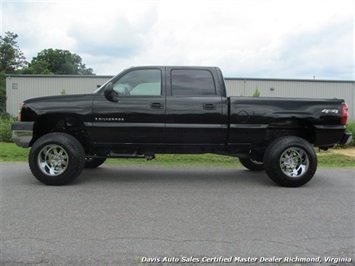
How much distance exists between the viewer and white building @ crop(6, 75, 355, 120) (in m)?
29.3

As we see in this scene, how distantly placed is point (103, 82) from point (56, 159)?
946 inches

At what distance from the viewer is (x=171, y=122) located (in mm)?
5980

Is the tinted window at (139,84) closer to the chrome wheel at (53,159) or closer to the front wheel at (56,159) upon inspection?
the front wheel at (56,159)

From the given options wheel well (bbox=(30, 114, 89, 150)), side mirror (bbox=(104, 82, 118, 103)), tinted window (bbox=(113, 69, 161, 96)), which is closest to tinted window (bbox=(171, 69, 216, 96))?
→ tinted window (bbox=(113, 69, 161, 96))

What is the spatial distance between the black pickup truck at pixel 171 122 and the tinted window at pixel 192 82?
0.02 meters

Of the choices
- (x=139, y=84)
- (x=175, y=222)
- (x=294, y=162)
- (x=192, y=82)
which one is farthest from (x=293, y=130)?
(x=175, y=222)

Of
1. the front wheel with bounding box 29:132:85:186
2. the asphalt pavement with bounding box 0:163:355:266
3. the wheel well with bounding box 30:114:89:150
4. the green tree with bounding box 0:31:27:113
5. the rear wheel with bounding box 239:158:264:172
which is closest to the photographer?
the asphalt pavement with bounding box 0:163:355:266

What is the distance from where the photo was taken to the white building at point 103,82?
29.3 m

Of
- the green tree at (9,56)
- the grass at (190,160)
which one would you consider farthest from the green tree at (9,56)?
the grass at (190,160)

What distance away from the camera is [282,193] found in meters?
5.59

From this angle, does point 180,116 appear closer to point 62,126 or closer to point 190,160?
point 62,126

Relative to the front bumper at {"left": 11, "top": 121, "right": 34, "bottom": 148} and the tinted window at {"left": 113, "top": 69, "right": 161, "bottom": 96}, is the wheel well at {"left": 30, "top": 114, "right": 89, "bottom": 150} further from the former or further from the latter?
the tinted window at {"left": 113, "top": 69, "right": 161, "bottom": 96}

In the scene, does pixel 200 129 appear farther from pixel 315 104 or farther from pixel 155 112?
pixel 315 104

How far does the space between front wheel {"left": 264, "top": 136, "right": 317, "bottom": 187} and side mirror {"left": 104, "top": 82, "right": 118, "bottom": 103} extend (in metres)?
2.82
